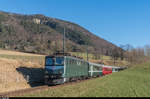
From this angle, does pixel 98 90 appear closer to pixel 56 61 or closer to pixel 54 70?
pixel 54 70

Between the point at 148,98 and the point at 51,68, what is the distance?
10979mm

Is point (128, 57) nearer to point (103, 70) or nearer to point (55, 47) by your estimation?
point (55, 47)

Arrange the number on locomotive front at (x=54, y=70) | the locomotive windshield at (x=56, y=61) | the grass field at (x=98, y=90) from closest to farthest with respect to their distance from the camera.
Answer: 1. the grass field at (x=98, y=90)
2. the number on locomotive front at (x=54, y=70)
3. the locomotive windshield at (x=56, y=61)

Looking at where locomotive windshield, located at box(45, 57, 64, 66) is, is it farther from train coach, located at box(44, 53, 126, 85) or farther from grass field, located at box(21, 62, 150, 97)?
grass field, located at box(21, 62, 150, 97)

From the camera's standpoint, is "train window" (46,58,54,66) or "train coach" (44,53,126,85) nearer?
"train coach" (44,53,126,85)

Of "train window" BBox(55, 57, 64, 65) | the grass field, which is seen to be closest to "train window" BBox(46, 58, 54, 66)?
"train window" BBox(55, 57, 64, 65)

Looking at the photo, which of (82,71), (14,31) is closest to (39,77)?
(82,71)

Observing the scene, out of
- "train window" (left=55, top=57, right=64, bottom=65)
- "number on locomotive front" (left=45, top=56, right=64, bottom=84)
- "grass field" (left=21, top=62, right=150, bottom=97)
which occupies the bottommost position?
"grass field" (left=21, top=62, right=150, bottom=97)

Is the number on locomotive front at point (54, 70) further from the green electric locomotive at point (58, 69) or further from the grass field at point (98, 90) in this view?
the grass field at point (98, 90)

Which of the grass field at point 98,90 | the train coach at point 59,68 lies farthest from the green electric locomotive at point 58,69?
the grass field at point 98,90

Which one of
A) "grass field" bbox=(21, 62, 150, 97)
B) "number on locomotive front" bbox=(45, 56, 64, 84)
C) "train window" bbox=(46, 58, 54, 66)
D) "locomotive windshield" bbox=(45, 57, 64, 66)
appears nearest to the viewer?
"grass field" bbox=(21, 62, 150, 97)

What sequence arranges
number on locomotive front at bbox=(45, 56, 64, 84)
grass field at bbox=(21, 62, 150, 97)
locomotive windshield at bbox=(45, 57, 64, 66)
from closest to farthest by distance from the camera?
grass field at bbox=(21, 62, 150, 97) → number on locomotive front at bbox=(45, 56, 64, 84) → locomotive windshield at bbox=(45, 57, 64, 66)

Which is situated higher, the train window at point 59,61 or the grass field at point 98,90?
the train window at point 59,61

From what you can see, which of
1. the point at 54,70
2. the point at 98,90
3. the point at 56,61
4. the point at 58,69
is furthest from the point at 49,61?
the point at 98,90
